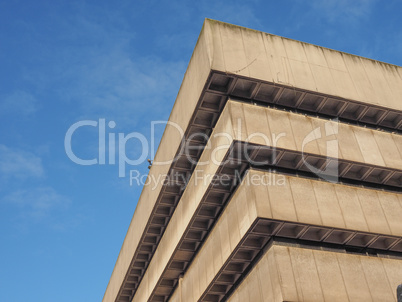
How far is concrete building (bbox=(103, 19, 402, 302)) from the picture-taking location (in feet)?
76.5

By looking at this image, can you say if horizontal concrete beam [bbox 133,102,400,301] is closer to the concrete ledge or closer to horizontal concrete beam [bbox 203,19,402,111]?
the concrete ledge

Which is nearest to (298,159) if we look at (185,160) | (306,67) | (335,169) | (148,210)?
(335,169)

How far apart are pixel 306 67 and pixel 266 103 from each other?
3342 millimetres

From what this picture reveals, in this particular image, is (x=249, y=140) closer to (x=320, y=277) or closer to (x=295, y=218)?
(x=295, y=218)

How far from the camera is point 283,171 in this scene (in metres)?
26.6

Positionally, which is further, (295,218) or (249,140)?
(249,140)

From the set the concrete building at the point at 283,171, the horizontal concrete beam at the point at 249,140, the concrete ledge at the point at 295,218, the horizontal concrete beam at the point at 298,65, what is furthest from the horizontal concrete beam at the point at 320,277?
the horizontal concrete beam at the point at 298,65

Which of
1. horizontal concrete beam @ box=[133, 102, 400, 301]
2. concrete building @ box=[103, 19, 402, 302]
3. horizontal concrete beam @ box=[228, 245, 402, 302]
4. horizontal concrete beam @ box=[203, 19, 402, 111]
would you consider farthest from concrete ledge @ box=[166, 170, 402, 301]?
horizontal concrete beam @ box=[203, 19, 402, 111]

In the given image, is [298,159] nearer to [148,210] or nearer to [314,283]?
[314,283]

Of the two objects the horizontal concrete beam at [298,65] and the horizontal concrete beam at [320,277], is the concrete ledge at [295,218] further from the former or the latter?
the horizontal concrete beam at [298,65]

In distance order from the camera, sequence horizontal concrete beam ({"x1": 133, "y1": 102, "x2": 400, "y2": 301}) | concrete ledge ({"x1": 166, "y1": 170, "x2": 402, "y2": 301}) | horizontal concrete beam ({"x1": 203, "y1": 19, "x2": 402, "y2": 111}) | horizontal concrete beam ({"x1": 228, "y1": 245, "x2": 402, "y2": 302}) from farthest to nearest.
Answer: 1. horizontal concrete beam ({"x1": 203, "y1": 19, "x2": 402, "y2": 111})
2. horizontal concrete beam ({"x1": 133, "y1": 102, "x2": 400, "y2": 301})
3. concrete ledge ({"x1": 166, "y1": 170, "x2": 402, "y2": 301})
4. horizontal concrete beam ({"x1": 228, "y1": 245, "x2": 402, "y2": 302})

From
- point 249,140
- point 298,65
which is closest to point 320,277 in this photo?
point 249,140

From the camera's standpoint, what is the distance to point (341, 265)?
23156 millimetres

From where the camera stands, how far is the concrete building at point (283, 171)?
23.3 m
